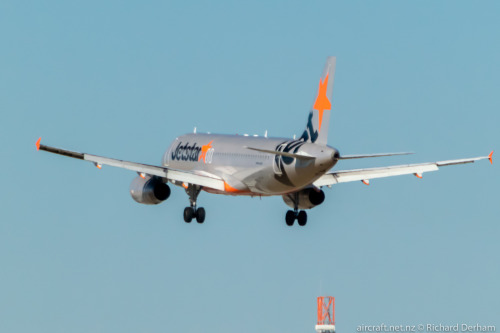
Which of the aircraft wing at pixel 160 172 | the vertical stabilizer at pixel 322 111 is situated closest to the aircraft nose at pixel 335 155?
the vertical stabilizer at pixel 322 111

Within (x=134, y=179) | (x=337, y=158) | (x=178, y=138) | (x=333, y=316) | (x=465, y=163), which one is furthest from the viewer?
(x=333, y=316)

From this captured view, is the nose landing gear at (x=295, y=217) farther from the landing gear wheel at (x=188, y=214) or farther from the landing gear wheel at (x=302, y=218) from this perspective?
the landing gear wheel at (x=188, y=214)

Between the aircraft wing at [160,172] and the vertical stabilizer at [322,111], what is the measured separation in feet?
27.3

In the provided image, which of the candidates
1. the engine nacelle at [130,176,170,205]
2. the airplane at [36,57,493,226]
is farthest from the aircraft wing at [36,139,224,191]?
the engine nacelle at [130,176,170,205]

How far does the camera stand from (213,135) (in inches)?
3730

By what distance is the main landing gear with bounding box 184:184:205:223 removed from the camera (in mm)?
88125

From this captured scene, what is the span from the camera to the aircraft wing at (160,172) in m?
84.4

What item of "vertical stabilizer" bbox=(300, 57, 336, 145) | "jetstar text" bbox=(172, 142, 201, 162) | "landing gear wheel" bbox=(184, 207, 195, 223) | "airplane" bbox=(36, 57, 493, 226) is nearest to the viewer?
"airplane" bbox=(36, 57, 493, 226)

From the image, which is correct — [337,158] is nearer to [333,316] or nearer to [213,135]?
[213,135]

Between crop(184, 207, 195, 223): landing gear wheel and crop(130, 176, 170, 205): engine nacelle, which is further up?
crop(130, 176, 170, 205): engine nacelle

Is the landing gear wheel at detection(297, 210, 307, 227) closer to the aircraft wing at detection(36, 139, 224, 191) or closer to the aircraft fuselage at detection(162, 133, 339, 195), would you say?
the aircraft fuselage at detection(162, 133, 339, 195)

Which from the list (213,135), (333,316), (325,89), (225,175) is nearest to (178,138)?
(213,135)

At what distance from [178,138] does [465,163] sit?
22.8 meters

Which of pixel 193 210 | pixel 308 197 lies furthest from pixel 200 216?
pixel 308 197
